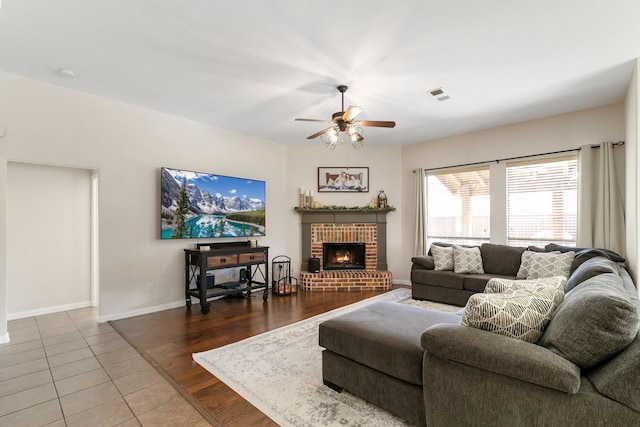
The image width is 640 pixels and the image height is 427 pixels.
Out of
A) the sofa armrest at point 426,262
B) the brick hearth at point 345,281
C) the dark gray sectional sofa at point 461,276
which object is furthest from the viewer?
the brick hearth at point 345,281

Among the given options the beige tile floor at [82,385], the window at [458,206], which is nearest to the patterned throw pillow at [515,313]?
the beige tile floor at [82,385]

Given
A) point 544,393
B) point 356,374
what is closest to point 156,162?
point 356,374

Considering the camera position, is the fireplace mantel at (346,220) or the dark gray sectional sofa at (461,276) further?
the fireplace mantel at (346,220)

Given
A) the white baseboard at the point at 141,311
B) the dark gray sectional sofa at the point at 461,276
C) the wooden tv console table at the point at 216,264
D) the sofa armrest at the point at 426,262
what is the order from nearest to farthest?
the white baseboard at the point at 141,311 → the wooden tv console table at the point at 216,264 → the dark gray sectional sofa at the point at 461,276 → the sofa armrest at the point at 426,262

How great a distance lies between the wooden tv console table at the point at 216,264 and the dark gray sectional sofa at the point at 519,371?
8.96ft

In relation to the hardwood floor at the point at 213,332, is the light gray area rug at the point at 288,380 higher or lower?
higher

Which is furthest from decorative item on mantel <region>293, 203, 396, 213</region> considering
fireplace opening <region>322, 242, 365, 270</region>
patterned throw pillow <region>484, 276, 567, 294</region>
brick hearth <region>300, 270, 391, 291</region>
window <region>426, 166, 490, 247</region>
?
patterned throw pillow <region>484, 276, 567, 294</region>

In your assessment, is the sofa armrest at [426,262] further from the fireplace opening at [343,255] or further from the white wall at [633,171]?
the white wall at [633,171]

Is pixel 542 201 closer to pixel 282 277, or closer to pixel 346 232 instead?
pixel 346 232

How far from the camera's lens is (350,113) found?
312cm

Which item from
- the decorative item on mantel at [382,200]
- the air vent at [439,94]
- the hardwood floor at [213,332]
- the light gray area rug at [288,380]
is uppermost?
the air vent at [439,94]

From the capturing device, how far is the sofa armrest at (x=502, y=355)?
51.3 inches

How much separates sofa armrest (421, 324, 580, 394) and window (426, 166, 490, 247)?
4.19m

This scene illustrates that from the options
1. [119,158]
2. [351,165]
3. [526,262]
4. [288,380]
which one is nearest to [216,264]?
[119,158]
